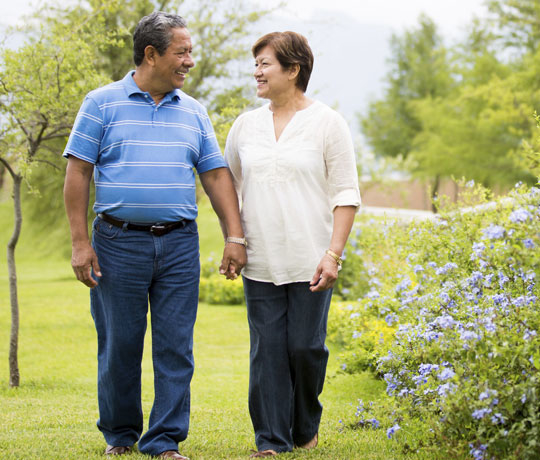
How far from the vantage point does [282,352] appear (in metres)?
4.21

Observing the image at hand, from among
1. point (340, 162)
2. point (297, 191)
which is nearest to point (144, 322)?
point (297, 191)

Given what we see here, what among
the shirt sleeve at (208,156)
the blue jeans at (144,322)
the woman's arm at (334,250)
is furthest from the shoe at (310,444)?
the shirt sleeve at (208,156)

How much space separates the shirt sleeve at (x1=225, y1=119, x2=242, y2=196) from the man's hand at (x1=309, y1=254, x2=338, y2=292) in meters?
0.72

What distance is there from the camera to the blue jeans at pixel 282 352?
4152mm

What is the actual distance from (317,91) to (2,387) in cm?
823

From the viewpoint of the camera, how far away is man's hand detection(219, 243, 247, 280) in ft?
13.6

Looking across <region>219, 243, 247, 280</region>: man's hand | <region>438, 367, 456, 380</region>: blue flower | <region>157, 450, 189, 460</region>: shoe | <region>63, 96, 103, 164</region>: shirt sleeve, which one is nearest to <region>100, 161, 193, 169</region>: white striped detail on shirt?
<region>63, 96, 103, 164</region>: shirt sleeve

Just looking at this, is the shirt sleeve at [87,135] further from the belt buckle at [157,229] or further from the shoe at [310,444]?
the shoe at [310,444]

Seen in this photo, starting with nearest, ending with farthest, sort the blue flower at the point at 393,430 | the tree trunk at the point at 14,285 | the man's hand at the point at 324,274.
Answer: the blue flower at the point at 393,430
the man's hand at the point at 324,274
the tree trunk at the point at 14,285

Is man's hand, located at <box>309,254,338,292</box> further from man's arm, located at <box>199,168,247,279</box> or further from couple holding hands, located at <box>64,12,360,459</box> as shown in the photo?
man's arm, located at <box>199,168,247,279</box>

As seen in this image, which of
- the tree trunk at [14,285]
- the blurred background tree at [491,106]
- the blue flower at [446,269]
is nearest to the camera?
the blue flower at [446,269]

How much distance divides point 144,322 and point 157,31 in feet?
4.94

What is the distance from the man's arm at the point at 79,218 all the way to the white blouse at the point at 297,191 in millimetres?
820

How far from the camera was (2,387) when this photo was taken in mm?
7172
